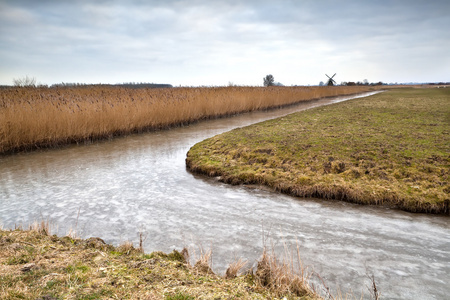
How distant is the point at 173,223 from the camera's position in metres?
3.83

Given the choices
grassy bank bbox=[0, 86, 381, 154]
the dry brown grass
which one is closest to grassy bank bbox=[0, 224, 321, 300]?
the dry brown grass

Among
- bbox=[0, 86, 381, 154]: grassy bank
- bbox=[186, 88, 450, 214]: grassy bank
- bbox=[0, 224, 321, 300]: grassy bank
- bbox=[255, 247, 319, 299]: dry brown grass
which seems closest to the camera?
bbox=[0, 224, 321, 300]: grassy bank

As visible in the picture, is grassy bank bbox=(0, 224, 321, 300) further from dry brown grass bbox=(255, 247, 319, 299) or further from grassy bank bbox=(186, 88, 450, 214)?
grassy bank bbox=(186, 88, 450, 214)

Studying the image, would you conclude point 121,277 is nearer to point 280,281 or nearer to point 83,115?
point 280,281

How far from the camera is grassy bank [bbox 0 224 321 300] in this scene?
1.97 meters

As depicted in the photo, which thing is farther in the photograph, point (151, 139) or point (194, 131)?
point (194, 131)

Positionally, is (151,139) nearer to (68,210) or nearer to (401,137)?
(68,210)

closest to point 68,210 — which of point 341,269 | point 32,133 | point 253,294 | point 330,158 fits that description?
point 253,294

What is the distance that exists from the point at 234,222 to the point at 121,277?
1.84 metres

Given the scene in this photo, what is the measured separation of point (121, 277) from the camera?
2207 millimetres

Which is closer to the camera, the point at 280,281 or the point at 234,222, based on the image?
the point at 280,281

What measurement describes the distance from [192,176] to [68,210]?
2.33 meters

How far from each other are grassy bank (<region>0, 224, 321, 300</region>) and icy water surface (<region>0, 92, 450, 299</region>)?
498 mm

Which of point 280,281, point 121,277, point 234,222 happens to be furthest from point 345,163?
point 121,277
